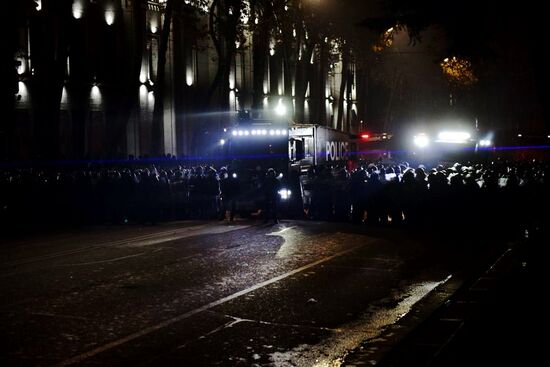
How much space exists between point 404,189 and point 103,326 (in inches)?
485

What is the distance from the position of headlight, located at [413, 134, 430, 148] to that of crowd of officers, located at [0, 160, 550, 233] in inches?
839

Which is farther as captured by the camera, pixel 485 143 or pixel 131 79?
pixel 485 143

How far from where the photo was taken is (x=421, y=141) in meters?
43.9

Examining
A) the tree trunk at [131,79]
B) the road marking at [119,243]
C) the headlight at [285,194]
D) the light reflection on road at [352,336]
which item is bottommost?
the light reflection on road at [352,336]

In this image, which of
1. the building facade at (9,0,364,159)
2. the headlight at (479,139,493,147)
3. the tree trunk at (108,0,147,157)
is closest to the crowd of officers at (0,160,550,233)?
the building facade at (9,0,364,159)

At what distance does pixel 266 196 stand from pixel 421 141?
25.1 meters

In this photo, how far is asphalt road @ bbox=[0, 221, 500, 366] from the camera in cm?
754

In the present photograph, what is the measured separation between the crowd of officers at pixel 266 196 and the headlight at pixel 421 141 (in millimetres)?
21318

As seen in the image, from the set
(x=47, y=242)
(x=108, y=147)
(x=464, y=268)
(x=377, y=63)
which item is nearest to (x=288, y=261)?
(x=464, y=268)

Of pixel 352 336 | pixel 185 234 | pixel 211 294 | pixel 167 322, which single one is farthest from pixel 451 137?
pixel 167 322

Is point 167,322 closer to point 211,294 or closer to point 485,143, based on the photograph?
point 211,294

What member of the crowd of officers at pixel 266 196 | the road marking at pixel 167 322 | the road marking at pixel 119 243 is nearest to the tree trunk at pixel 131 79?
the crowd of officers at pixel 266 196

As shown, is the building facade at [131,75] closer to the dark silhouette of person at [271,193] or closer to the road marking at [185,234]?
the dark silhouette of person at [271,193]

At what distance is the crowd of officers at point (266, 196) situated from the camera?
18250 mm
